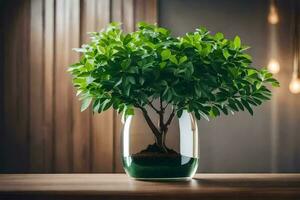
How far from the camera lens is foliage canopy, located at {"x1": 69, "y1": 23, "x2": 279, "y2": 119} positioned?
5.09ft

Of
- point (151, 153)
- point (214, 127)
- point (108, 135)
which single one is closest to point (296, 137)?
point (214, 127)

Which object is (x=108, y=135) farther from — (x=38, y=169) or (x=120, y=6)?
(x=120, y=6)

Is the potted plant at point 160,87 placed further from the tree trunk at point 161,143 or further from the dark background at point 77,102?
the dark background at point 77,102

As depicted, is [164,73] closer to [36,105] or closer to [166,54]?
[166,54]

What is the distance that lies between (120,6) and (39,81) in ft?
1.68

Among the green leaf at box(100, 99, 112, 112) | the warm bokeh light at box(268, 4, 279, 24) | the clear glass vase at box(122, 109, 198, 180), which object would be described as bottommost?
the clear glass vase at box(122, 109, 198, 180)

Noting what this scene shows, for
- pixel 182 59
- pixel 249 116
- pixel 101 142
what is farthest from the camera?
pixel 249 116

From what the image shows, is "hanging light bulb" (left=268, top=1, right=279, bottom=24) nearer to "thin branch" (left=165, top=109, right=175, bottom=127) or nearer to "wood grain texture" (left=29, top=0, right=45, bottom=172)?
"wood grain texture" (left=29, top=0, right=45, bottom=172)

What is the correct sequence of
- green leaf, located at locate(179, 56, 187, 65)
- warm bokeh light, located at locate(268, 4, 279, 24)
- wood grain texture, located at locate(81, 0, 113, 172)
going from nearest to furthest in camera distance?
green leaf, located at locate(179, 56, 187, 65) < wood grain texture, located at locate(81, 0, 113, 172) < warm bokeh light, located at locate(268, 4, 279, 24)

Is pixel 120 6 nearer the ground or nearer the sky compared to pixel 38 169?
nearer the sky

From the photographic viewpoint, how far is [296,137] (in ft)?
9.71

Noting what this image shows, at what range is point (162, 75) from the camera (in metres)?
1.57

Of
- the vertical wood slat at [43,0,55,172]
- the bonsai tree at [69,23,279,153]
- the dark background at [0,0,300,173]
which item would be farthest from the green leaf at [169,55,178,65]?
the vertical wood slat at [43,0,55,172]

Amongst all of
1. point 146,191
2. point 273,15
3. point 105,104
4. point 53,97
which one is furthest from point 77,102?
point 146,191
